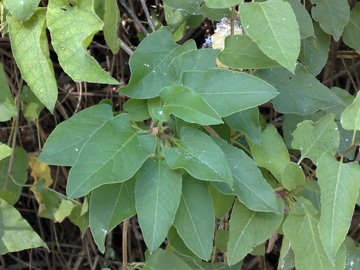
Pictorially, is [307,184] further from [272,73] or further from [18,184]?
[18,184]

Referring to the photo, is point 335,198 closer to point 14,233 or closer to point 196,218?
point 196,218

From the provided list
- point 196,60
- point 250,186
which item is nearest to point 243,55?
point 196,60

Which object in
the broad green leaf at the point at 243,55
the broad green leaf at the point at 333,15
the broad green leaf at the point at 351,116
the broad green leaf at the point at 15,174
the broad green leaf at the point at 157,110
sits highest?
the broad green leaf at the point at 243,55

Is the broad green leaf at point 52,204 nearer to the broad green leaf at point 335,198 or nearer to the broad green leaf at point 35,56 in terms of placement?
the broad green leaf at point 35,56

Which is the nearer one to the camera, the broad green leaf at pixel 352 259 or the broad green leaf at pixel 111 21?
the broad green leaf at pixel 111 21

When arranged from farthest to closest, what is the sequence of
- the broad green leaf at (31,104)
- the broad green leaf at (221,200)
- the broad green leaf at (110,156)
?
the broad green leaf at (31,104) < the broad green leaf at (221,200) < the broad green leaf at (110,156)

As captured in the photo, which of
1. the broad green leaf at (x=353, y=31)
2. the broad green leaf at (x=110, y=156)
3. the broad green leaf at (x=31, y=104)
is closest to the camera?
the broad green leaf at (x=110, y=156)

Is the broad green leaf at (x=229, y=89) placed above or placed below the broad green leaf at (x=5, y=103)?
above

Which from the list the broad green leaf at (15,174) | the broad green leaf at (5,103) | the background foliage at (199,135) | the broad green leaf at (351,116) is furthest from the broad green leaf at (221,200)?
the broad green leaf at (15,174)
